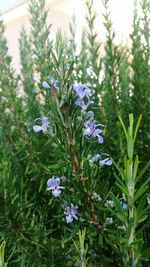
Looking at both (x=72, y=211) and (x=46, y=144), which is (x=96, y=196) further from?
(x=46, y=144)

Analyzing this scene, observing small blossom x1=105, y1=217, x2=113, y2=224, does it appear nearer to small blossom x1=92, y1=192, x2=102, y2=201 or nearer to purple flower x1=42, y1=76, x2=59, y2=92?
small blossom x1=92, y1=192, x2=102, y2=201

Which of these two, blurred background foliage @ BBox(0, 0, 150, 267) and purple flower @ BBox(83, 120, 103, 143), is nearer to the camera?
purple flower @ BBox(83, 120, 103, 143)

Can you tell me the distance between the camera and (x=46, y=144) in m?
0.60

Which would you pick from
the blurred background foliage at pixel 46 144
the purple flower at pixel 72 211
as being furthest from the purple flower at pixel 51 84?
the purple flower at pixel 72 211

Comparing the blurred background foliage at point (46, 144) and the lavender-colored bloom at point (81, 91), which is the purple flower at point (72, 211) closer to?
the blurred background foliage at point (46, 144)

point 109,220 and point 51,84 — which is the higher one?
point 51,84

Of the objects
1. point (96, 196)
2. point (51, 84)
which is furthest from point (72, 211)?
point (51, 84)

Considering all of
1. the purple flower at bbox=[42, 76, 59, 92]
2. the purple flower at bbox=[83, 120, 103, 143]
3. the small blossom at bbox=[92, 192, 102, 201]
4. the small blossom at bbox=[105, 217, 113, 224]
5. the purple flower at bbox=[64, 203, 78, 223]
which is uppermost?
the purple flower at bbox=[42, 76, 59, 92]

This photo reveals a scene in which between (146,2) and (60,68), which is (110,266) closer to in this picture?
(60,68)

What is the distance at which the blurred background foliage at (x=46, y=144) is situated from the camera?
1.58 feet

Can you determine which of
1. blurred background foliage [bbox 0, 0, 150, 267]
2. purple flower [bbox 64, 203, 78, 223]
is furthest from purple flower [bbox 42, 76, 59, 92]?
purple flower [bbox 64, 203, 78, 223]

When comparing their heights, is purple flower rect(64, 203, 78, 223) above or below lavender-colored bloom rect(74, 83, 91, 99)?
below

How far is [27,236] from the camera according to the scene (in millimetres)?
509

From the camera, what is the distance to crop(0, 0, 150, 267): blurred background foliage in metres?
0.48
